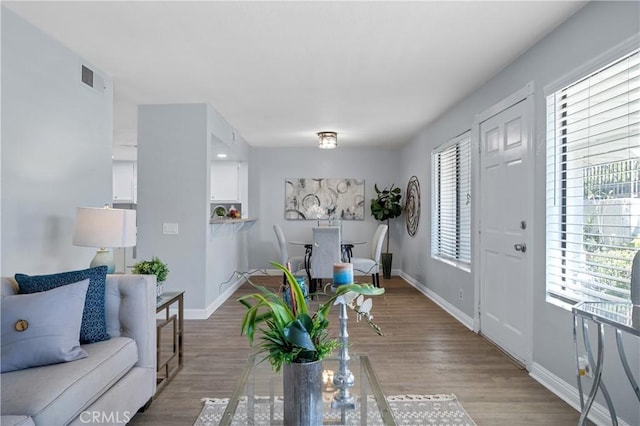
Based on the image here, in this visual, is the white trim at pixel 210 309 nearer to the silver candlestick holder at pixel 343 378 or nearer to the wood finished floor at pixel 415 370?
the wood finished floor at pixel 415 370

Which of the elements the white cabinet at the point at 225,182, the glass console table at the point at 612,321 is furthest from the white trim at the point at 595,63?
the white cabinet at the point at 225,182

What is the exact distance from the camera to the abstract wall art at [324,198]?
745 cm

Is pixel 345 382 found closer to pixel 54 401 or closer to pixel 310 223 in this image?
pixel 54 401

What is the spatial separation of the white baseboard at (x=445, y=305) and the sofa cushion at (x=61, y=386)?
11.0ft

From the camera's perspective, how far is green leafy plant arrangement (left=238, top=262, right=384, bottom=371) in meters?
1.36

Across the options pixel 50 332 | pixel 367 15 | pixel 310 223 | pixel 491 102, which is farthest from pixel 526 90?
pixel 310 223

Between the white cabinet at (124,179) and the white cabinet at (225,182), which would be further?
the white cabinet at (124,179)

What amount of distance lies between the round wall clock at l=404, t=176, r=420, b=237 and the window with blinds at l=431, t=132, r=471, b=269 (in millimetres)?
800

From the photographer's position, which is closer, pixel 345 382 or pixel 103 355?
pixel 345 382

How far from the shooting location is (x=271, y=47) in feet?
9.53

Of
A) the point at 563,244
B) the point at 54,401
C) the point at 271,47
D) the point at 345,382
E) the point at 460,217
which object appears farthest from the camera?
the point at 460,217

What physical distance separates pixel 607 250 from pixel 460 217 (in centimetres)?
238

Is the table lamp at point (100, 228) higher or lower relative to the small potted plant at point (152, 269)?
higher

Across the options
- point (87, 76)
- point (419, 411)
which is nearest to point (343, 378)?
point (419, 411)
